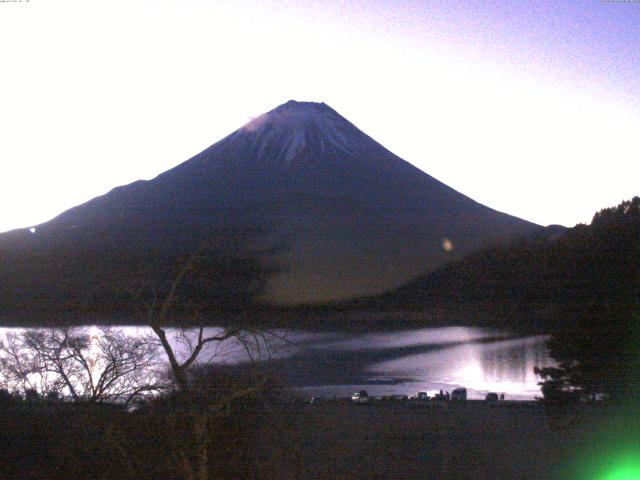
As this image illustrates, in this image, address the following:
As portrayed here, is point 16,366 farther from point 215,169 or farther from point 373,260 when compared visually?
point 215,169

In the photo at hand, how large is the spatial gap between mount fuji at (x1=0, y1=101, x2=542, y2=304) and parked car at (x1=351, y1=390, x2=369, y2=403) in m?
0.40

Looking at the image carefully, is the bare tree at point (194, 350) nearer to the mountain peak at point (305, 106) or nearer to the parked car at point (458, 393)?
the parked car at point (458, 393)

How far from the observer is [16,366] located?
274 cm

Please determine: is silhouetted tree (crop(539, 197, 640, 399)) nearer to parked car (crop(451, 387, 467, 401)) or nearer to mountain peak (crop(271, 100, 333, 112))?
parked car (crop(451, 387, 467, 401))

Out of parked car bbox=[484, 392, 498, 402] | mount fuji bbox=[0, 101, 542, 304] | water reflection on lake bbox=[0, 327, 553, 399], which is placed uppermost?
mount fuji bbox=[0, 101, 542, 304]

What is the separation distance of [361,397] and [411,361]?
26 cm

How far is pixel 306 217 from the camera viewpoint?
378 cm

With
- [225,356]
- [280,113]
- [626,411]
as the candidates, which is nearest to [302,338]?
[225,356]

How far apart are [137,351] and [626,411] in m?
2.02

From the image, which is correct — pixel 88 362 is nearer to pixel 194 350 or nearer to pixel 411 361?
pixel 194 350

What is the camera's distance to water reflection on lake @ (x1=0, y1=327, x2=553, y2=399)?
2.69 m

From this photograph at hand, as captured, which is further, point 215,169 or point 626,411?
point 215,169

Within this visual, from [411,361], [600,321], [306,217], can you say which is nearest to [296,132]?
[306,217]

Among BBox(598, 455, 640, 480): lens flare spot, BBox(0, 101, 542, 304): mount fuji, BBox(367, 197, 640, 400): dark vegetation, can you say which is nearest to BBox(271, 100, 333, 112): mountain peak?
BBox(0, 101, 542, 304): mount fuji
